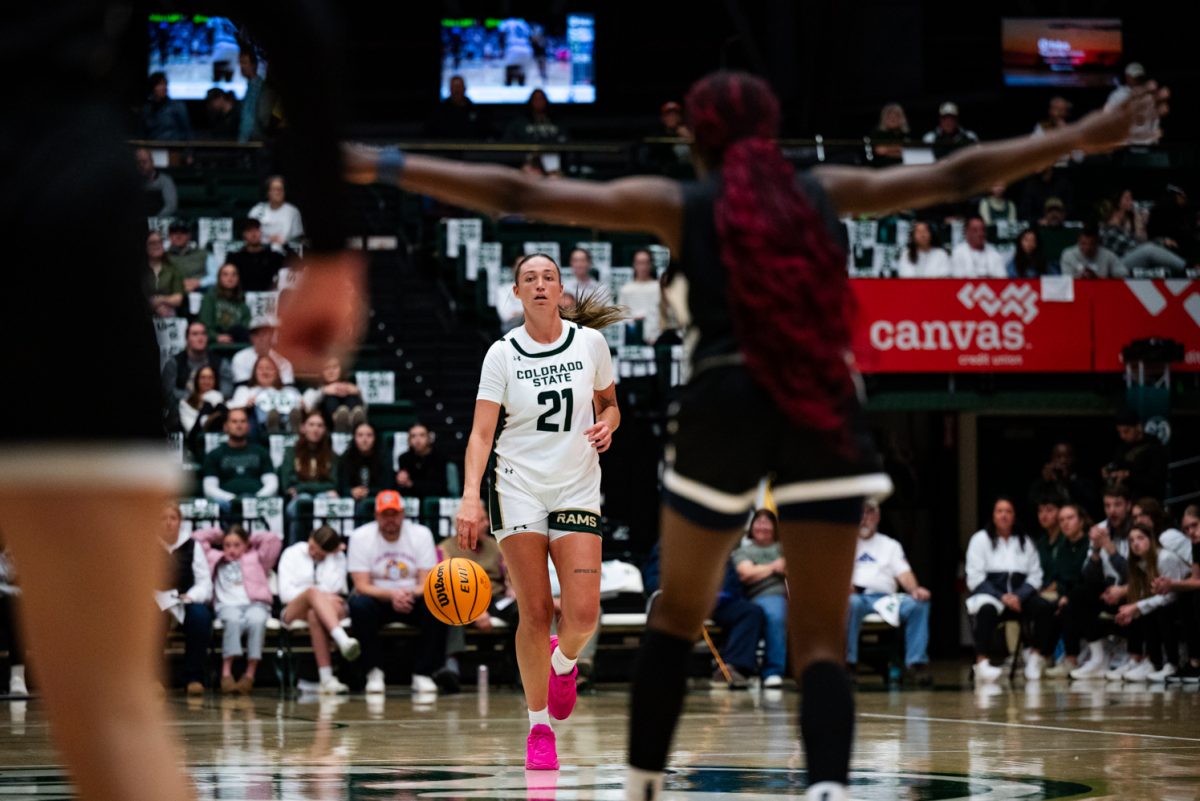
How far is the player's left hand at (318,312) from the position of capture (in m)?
2.46

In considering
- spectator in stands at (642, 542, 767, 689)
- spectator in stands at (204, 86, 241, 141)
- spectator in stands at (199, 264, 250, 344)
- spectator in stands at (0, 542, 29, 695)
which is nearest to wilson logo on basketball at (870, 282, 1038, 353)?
spectator in stands at (642, 542, 767, 689)

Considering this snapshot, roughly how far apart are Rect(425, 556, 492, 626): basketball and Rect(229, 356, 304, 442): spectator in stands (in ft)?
19.1

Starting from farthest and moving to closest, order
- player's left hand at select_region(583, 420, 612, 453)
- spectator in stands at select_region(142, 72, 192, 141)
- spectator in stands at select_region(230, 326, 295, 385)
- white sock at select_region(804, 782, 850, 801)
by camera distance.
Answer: spectator in stands at select_region(142, 72, 192, 141)
spectator in stands at select_region(230, 326, 295, 385)
player's left hand at select_region(583, 420, 612, 453)
white sock at select_region(804, 782, 850, 801)

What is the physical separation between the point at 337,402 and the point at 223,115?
7.39m

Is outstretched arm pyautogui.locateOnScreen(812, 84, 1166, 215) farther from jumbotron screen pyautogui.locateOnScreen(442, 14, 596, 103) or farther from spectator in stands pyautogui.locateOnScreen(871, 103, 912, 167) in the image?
jumbotron screen pyautogui.locateOnScreen(442, 14, 596, 103)

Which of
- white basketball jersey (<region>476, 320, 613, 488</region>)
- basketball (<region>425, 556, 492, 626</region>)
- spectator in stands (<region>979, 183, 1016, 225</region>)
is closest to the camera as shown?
white basketball jersey (<region>476, 320, 613, 488</region>)

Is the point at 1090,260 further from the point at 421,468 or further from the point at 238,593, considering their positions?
the point at 238,593

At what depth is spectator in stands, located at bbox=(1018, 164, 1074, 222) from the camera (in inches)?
846

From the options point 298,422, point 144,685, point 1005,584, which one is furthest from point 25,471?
point 1005,584

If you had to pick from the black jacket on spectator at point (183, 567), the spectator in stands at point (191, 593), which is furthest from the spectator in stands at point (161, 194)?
the black jacket on spectator at point (183, 567)

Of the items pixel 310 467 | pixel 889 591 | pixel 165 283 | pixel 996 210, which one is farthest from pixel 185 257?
pixel 996 210

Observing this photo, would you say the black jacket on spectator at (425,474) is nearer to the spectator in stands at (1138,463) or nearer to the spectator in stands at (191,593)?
the spectator in stands at (191,593)

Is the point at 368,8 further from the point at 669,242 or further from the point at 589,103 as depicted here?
the point at 669,242

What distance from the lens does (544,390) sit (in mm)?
8305
